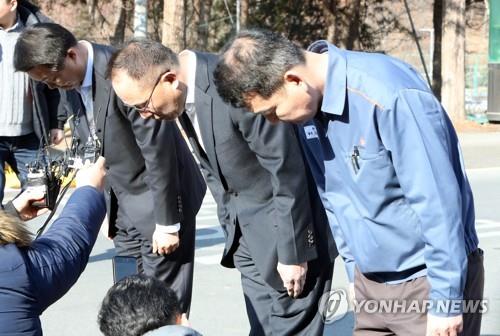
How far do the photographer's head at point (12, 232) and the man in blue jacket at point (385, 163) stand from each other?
0.86 m

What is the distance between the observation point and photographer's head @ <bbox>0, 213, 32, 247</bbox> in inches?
128

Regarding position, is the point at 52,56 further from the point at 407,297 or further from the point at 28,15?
the point at 28,15

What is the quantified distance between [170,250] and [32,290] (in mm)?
1588

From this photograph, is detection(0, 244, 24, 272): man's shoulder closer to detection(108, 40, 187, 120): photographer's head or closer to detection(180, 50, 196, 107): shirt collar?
detection(108, 40, 187, 120): photographer's head

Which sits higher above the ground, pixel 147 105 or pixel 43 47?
pixel 43 47

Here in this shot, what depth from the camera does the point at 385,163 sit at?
315cm

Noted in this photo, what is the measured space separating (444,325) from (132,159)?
7.24ft

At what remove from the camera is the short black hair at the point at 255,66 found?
10.2 feet

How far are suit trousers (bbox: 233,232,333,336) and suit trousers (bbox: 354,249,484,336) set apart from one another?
855mm

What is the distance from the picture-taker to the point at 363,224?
3.31 meters

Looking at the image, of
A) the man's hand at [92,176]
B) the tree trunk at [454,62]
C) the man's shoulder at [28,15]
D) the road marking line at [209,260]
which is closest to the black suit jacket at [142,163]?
the man's hand at [92,176]

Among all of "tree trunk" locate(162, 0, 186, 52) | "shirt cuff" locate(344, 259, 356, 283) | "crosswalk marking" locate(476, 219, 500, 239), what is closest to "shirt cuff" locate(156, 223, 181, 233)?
"shirt cuff" locate(344, 259, 356, 283)

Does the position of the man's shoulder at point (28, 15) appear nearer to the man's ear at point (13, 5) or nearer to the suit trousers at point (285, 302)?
the man's ear at point (13, 5)

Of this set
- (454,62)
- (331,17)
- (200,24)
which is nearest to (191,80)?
(454,62)
